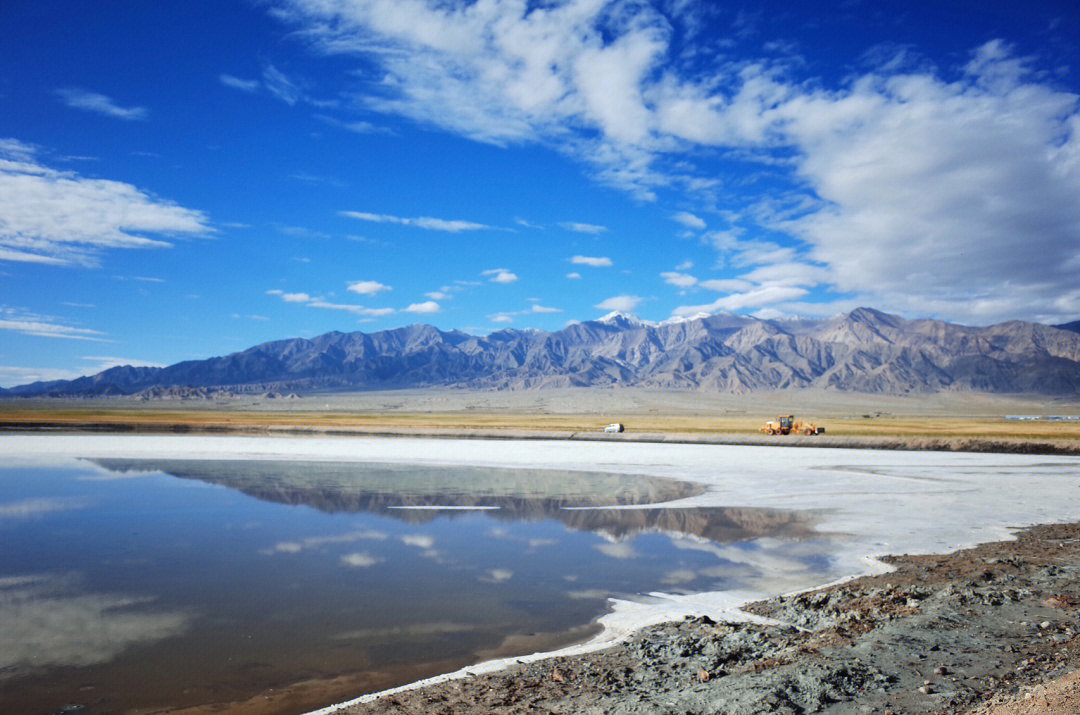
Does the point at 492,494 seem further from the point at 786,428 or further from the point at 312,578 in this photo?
the point at 786,428

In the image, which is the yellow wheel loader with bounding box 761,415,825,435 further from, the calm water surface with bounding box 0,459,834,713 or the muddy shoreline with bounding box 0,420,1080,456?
the calm water surface with bounding box 0,459,834,713

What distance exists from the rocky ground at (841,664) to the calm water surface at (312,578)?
4.71 feet

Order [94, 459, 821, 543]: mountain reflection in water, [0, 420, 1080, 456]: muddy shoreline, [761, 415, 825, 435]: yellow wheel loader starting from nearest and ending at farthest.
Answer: [94, 459, 821, 543]: mountain reflection in water
[0, 420, 1080, 456]: muddy shoreline
[761, 415, 825, 435]: yellow wheel loader

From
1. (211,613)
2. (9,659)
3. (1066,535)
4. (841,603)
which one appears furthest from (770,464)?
(9,659)

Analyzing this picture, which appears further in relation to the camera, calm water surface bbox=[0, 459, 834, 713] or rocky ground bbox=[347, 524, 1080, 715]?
calm water surface bbox=[0, 459, 834, 713]

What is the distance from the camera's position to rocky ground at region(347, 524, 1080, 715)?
6.49 metres

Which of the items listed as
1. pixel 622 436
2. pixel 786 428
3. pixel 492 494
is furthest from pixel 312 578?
pixel 786 428

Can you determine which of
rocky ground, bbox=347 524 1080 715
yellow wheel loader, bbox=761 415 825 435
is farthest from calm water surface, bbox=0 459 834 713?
yellow wheel loader, bbox=761 415 825 435

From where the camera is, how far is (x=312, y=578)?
12.9 meters

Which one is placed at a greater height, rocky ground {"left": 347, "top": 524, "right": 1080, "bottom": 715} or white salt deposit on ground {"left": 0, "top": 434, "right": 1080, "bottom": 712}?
rocky ground {"left": 347, "top": 524, "right": 1080, "bottom": 715}

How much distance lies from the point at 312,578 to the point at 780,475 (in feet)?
77.6

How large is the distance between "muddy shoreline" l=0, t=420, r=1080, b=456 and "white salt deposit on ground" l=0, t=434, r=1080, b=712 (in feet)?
10.1

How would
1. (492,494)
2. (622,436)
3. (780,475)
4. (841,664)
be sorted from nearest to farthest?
(841,664) → (492,494) → (780,475) → (622,436)

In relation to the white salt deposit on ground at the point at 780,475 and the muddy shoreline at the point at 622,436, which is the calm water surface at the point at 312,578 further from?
the muddy shoreline at the point at 622,436
